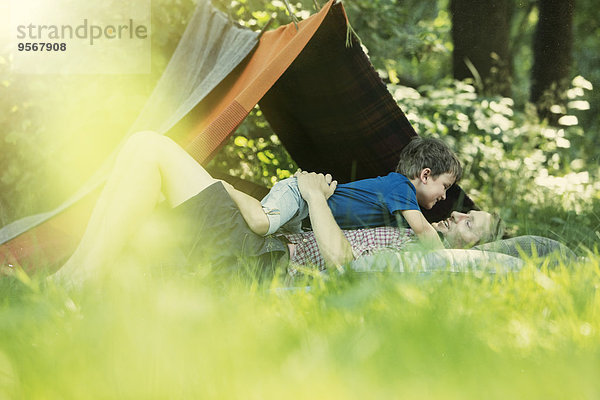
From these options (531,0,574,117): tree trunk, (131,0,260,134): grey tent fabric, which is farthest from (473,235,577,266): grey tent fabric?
(531,0,574,117): tree trunk

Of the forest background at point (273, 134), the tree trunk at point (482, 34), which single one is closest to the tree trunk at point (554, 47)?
the tree trunk at point (482, 34)

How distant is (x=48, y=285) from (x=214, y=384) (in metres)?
0.83

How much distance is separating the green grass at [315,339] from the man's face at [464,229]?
2.60ft

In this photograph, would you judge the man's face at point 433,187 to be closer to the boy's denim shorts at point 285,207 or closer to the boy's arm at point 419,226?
the boy's arm at point 419,226

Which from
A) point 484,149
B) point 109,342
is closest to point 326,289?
point 109,342

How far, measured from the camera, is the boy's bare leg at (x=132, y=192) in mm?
2012

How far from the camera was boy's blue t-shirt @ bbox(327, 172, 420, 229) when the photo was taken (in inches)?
97.4

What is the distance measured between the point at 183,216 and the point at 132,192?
187 millimetres

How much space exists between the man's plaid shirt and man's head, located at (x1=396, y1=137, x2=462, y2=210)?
0.27 m

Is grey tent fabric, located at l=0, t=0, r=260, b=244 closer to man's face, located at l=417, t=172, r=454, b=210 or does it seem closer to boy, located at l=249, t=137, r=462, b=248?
boy, located at l=249, t=137, r=462, b=248

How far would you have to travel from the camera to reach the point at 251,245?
7.06 feet

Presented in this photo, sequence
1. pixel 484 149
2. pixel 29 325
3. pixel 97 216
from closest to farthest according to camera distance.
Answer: pixel 29 325 → pixel 97 216 → pixel 484 149

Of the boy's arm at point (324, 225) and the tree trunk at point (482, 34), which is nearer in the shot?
the boy's arm at point (324, 225)

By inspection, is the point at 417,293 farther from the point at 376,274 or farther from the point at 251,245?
the point at 251,245
